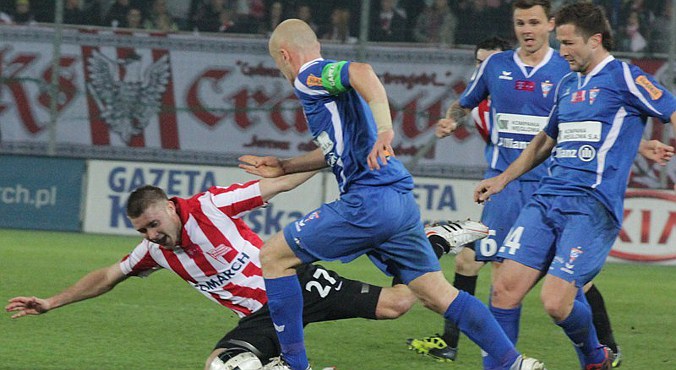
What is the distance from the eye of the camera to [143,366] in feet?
21.3

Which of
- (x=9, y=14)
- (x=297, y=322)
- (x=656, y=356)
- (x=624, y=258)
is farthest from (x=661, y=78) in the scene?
(x=297, y=322)

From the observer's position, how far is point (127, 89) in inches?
581

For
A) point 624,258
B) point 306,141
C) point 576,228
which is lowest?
point 624,258

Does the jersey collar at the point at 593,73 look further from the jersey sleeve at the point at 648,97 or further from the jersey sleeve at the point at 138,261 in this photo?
the jersey sleeve at the point at 138,261

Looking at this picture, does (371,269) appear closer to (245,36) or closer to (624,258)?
(624,258)

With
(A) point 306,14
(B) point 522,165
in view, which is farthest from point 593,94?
(A) point 306,14

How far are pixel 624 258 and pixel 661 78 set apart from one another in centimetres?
212

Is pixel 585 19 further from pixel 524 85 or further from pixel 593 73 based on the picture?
pixel 524 85

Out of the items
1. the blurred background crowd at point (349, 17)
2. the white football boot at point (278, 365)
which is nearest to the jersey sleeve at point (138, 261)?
the white football boot at point (278, 365)

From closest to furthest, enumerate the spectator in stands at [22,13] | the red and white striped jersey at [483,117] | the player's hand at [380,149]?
the player's hand at [380,149] → the red and white striped jersey at [483,117] → the spectator in stands at [22,13]

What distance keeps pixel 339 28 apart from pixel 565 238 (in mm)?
9112

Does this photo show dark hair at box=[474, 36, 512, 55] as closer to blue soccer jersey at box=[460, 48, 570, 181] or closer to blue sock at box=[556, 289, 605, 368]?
blue soccer jersey at box=[460, 48, 570, 181]

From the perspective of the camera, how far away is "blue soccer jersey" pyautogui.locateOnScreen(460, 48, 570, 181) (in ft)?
23.4

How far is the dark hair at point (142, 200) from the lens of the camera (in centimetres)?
561
